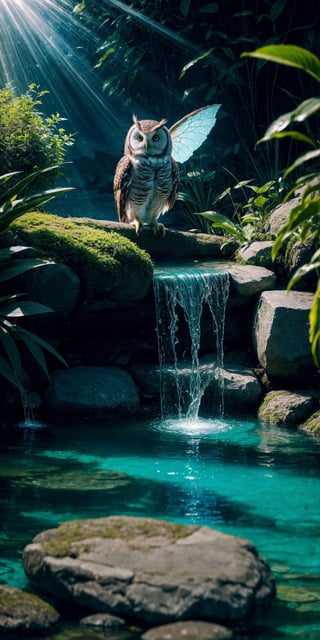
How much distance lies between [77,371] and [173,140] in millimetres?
3162

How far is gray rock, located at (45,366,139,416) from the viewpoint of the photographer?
802 cm

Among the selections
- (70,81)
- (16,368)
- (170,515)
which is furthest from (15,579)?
(70,81)

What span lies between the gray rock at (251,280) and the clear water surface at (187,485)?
1.42 metres

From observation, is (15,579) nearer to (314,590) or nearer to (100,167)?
(314,590)

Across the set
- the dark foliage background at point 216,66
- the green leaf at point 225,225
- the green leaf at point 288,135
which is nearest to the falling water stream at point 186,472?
the green leaf at point 225,225

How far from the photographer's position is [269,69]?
41.4 ft

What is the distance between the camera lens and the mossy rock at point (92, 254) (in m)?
8.09

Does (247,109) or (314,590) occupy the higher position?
(247,109)

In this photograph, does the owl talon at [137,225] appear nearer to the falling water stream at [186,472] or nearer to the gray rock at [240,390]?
the falling water stream at [186,472]

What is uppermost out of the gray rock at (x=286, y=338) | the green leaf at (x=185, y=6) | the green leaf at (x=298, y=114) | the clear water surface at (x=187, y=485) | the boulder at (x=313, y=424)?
the green leaf at (x=185, y=6)

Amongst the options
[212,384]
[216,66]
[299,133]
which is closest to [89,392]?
[212,384]

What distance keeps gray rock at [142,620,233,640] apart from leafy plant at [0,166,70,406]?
3.51m

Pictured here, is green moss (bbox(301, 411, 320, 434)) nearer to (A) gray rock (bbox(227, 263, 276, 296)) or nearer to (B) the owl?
(A) gray rock (bbox(227, 263, 276, 296))

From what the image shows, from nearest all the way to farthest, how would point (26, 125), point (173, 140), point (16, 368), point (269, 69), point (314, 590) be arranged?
point (314, 590)
point (16, 368)
point (26, 125)
point (173, 140)
point (269, 69)
